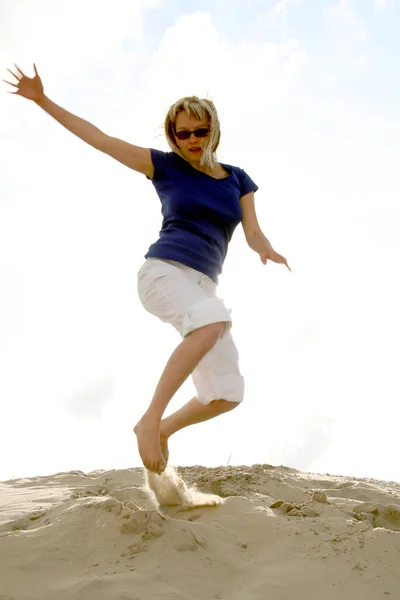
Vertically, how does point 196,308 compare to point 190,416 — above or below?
above

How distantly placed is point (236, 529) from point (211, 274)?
133cm

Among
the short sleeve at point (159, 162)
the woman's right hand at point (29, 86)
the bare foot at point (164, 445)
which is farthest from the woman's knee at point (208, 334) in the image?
the woman's right hand at point (29, 86)

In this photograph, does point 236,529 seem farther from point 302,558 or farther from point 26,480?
point 26,480

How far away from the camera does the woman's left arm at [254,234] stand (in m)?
3.36

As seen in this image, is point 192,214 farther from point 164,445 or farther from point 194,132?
point 164,445

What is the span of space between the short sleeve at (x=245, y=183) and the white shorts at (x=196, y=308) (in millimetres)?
738

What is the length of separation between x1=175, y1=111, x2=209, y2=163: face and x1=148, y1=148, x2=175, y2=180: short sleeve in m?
0.12

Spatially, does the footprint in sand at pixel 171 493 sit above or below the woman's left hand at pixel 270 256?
below

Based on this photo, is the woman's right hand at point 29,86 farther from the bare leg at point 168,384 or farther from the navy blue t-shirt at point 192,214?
the bare leg at point 168,384

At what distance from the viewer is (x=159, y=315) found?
304 centimetres

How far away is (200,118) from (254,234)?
0.76 m

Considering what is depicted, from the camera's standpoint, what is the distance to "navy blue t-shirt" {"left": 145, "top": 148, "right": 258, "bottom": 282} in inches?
120

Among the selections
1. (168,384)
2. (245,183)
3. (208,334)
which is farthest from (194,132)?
(168,384)

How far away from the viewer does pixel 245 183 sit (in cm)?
351
